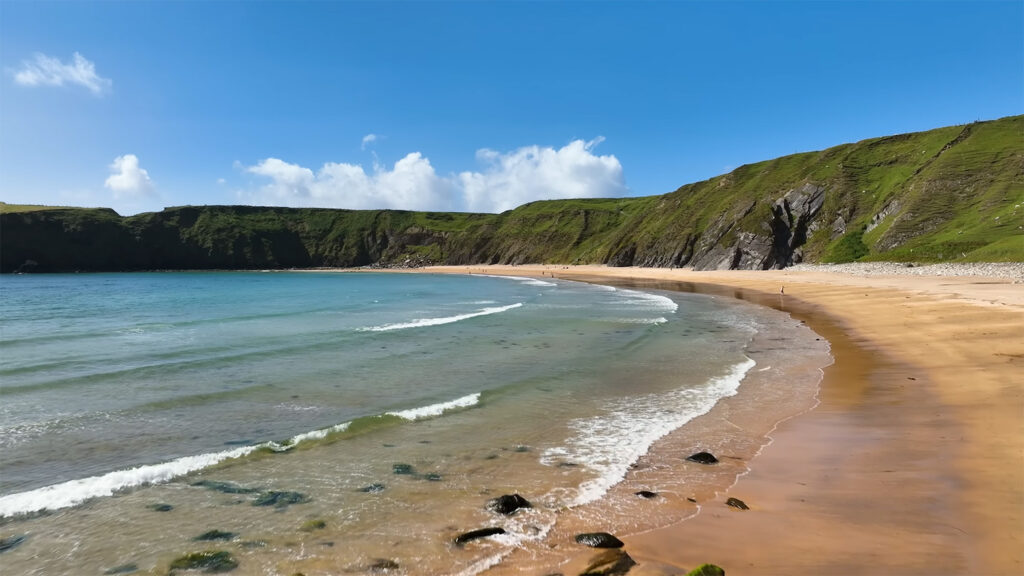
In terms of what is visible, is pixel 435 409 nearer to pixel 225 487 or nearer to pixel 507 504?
pixel 225 487

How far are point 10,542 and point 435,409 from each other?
24.7ft

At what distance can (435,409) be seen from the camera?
496 inches

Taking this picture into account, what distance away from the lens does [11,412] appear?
1277 cm

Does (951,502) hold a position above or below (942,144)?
below

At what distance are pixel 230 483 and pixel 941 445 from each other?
38.5ft

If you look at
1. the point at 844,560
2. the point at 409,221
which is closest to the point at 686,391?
the point at 844,560

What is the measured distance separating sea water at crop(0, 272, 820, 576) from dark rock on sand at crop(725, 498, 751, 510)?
168 cm

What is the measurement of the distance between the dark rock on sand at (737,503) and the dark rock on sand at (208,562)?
604 cm

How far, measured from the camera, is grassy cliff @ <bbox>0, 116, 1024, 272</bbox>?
68938mm

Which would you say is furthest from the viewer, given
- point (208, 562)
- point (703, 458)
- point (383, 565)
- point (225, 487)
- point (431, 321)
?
point (431, 321)

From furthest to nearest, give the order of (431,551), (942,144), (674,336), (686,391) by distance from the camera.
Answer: (942,144) < (674,336) < (686,391) < (431,551)

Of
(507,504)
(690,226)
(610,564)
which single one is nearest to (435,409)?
(507,504)

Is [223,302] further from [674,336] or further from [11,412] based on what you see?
[674,336]

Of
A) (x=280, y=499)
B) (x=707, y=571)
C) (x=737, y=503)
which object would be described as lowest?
(x=280, y=499)
